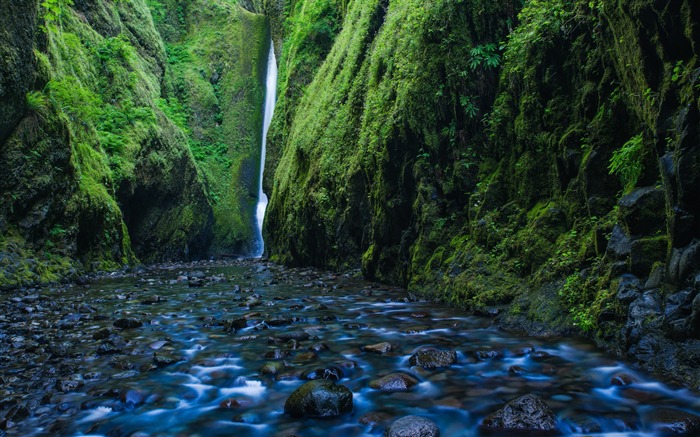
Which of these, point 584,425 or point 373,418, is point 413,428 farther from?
point 584,425

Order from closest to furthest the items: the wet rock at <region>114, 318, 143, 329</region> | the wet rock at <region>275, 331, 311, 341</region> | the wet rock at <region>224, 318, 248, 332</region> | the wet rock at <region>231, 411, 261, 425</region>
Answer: the wet rock at <region>231, 411, 261, 425</region>, the wet rock at <region>275, 331, 311, 341</region>, the wet rock at <region>224, 318, 248, 332</region>, the wet rock at <region>114, 318, 143, 329</region>

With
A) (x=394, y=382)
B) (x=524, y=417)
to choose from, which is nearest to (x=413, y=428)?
(x=524, y=417)

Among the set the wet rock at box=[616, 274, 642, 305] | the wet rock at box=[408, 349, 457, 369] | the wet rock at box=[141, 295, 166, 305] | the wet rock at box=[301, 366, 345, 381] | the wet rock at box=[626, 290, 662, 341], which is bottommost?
the wet rock at box=[141, 295, 166, 305]

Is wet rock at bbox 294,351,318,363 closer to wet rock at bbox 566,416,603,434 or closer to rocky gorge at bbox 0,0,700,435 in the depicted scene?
rocky gorge at bbox 0,0,700,435

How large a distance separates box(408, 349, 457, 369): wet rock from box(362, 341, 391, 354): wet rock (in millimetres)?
427

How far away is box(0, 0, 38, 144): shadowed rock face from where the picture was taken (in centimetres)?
1073

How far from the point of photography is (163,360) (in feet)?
15.9

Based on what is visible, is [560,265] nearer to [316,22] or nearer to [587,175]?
[587,175]

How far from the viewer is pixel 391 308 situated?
751 cm

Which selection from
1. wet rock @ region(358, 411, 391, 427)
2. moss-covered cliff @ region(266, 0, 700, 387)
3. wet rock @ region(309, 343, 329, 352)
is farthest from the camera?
wet rock @ region(309, 343, 329, 352)

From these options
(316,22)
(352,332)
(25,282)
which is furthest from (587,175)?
(316,22)

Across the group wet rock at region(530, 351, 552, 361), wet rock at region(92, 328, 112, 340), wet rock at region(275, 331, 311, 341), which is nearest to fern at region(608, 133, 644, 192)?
wet rock at region(530, 351, 552, 361)

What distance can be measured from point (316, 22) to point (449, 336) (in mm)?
19164

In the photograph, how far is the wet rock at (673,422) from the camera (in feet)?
9.65
